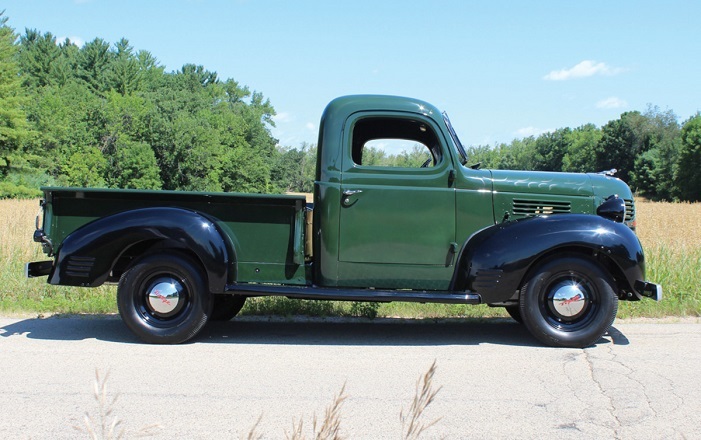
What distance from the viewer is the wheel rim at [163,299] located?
5680 millimetres

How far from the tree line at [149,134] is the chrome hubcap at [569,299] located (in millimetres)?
29768

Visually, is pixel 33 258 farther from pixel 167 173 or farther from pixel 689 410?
pixel 167 173

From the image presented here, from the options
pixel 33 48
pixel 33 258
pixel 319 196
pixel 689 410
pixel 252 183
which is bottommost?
pixel 689 410

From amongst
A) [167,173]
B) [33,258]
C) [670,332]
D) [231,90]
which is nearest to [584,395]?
[670,332]

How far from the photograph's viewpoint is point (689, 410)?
4023 millimetres

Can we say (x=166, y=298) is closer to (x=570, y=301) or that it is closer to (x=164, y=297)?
(x=164, y=297)

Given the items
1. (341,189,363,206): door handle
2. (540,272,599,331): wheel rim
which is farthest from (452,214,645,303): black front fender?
(341,189,363,206): door handle

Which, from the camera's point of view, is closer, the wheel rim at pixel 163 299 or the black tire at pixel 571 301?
the black tire at pixel 571 301

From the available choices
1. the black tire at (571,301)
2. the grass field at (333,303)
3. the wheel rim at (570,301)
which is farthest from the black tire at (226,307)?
the wheel rim at (570,301)

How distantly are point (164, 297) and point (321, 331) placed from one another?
1.53 meters

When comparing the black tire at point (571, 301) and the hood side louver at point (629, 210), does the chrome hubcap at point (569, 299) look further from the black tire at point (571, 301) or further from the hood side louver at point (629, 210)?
the hood side louver at point (629, 210)

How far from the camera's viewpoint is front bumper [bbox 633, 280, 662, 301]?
212 inches

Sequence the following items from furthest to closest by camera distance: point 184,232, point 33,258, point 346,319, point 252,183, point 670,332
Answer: point 252,183, point 33,258, point 346,319, point 670,332, point 184,232

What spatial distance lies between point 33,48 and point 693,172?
72770 mm
